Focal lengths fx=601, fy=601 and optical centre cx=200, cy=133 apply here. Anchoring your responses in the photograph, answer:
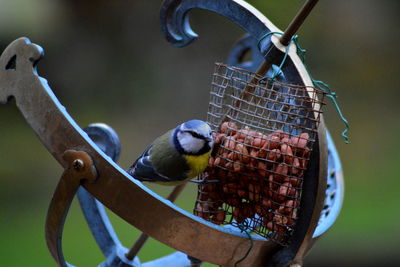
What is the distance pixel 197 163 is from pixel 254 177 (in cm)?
17

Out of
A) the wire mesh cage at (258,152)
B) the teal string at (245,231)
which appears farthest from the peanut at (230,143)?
the teal string at (245,231)

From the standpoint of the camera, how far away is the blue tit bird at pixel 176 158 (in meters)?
1.56

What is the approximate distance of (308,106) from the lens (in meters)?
1.37

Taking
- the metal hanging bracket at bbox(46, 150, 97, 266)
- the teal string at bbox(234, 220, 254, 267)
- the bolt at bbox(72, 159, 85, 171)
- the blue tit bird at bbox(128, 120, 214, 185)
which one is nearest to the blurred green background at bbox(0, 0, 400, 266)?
the blue tit bird at bbox(128, 120, 214, 185)

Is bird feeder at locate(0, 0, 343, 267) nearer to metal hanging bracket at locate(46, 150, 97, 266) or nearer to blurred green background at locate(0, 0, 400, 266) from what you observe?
metal hanging bracket at locate(46, 150, 97, 266)

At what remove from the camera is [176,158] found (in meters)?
1.63

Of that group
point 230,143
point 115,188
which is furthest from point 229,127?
point 115,188

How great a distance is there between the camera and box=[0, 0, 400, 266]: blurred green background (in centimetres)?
419

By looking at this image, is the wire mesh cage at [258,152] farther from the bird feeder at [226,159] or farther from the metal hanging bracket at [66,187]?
the metal hanging bracket at [66,187]

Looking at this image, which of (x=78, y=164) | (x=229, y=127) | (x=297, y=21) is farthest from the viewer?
(x=229, y=127)

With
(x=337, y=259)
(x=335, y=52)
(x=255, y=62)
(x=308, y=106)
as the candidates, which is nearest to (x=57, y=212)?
(x=308, y=106)

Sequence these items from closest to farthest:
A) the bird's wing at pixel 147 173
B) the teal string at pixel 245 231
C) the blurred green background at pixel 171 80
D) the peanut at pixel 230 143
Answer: the teal string at pixel 245 231
the peanut at pixel 230 143
the bird's wing at pixel 147 173
the blurred green background at pixel 171 80

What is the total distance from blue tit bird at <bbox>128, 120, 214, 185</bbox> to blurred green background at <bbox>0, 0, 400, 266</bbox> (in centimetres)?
247

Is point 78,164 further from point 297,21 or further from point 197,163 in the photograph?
point 297,21
